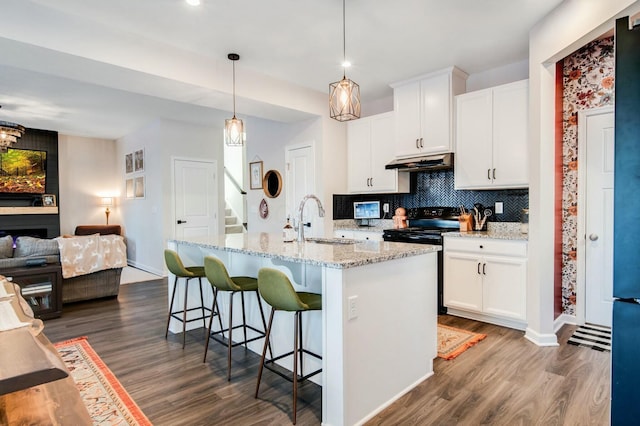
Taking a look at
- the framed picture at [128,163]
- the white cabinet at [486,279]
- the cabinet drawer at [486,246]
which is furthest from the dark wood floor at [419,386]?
the framed picture at [128,163]

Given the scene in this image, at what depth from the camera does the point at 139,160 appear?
23.4ft

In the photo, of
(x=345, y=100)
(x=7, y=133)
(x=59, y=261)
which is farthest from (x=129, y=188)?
(x=345, y=100)

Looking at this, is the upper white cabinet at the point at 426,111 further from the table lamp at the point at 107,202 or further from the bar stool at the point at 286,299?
the table lamp at the point at 107,202

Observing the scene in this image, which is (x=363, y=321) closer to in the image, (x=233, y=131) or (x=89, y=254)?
(x=233, y=131)

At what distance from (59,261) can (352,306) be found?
386 centimetres

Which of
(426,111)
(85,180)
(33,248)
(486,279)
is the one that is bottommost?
(486,279)

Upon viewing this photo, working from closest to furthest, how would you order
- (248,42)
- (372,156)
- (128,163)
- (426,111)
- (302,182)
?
(248,42)
(426,111)
(372,156)
(302,182)
(128,163)

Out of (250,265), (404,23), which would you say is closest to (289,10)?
(404,23)

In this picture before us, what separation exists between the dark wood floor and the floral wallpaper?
0.57 metres

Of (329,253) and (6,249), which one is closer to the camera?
(329,253)

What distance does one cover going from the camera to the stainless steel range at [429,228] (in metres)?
3.92

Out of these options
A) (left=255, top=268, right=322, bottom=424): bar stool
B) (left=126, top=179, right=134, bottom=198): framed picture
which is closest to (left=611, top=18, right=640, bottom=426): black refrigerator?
(left=255, top=268, right=322, bottom=424): bar stool

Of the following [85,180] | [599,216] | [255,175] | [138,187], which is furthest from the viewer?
[85,180]

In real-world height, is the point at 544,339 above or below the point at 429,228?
below
